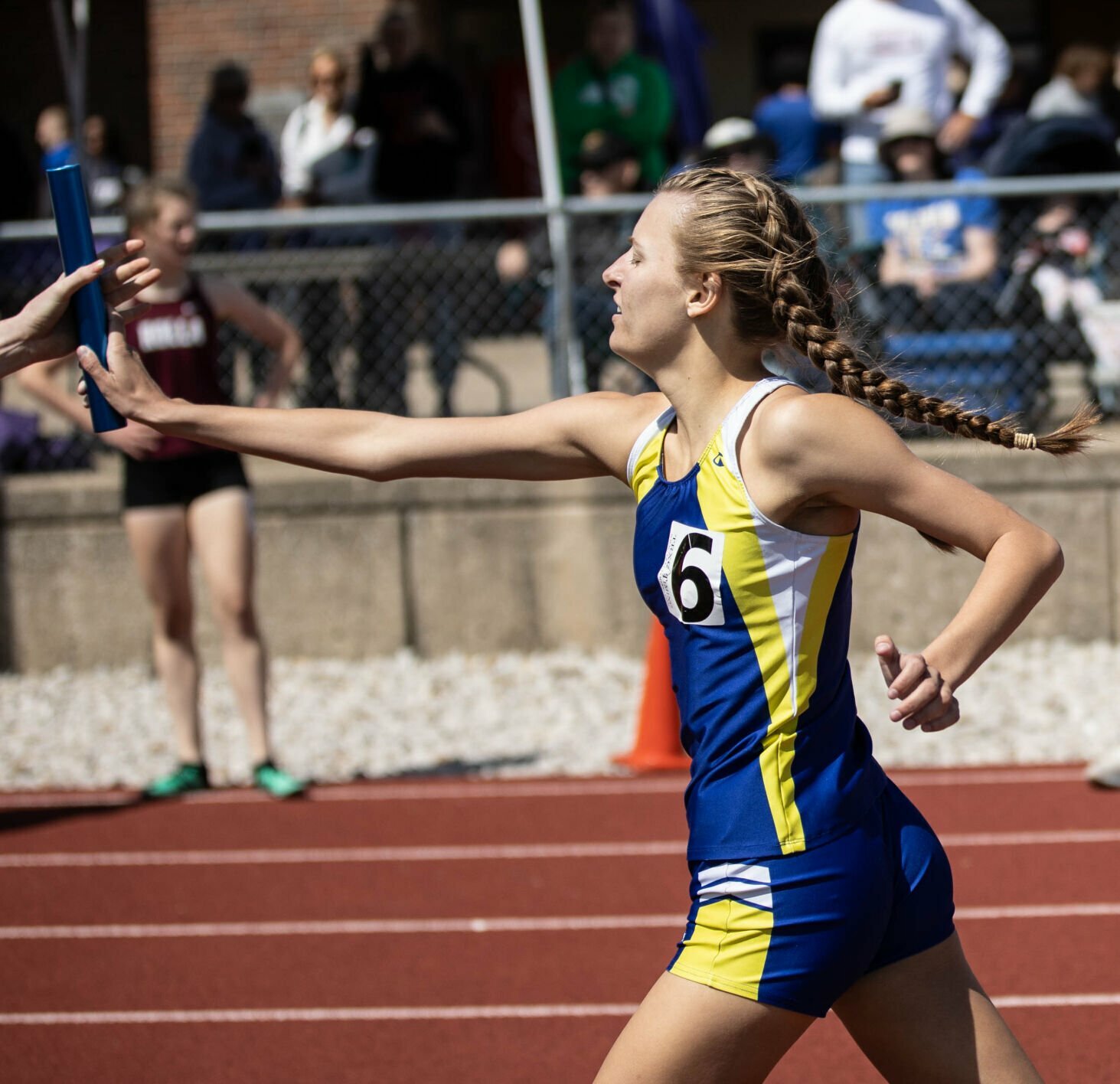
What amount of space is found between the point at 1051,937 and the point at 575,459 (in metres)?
2.78

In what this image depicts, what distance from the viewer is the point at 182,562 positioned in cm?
661

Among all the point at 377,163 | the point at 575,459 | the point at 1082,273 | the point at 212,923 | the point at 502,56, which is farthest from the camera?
the point at 502,56

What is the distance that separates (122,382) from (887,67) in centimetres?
734

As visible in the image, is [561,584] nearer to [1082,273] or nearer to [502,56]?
[1082,273]

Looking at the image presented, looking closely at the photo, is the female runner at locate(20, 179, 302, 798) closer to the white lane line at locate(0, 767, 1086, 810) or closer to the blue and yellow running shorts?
the white lane line at locate(0, 767, 1086, 810)

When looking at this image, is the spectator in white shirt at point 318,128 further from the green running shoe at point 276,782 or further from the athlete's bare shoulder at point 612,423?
the athlete's bare shoulder at point 612,423

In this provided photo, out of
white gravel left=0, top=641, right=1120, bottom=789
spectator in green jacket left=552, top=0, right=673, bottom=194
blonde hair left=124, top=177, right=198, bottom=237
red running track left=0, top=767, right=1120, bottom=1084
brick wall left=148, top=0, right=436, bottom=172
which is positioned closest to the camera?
red running track left=0, top=767, right=1120, bottom=1084

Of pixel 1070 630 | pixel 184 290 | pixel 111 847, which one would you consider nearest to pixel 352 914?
pixel 111 847

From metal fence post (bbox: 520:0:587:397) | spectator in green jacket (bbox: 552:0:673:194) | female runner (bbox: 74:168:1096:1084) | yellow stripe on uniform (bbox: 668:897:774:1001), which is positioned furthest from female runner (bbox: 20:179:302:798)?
yellow stripe on uniform (bbox: 668:897:774:1001)

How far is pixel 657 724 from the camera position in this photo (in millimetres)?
7191

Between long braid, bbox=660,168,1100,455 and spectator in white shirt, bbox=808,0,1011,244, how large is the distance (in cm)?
679

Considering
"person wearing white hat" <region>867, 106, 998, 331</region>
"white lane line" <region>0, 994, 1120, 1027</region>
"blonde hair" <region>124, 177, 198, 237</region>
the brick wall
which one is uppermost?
the brick wall

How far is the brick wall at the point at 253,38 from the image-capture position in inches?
528

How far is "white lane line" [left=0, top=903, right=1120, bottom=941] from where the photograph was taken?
16.8 ft
